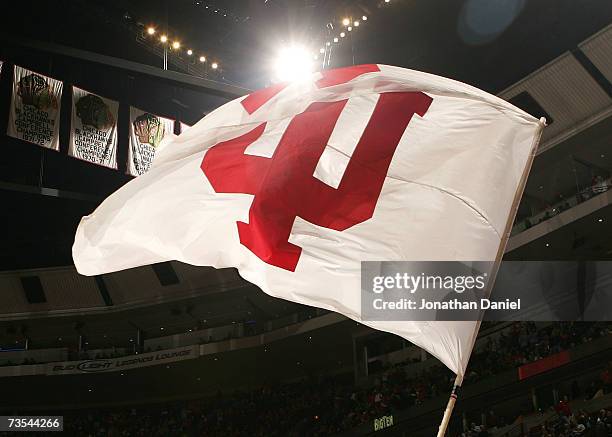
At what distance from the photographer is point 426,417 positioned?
23562 millimetres

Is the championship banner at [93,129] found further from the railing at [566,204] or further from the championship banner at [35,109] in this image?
the railing at [566,204]

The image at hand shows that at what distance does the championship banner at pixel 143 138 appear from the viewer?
18875mm

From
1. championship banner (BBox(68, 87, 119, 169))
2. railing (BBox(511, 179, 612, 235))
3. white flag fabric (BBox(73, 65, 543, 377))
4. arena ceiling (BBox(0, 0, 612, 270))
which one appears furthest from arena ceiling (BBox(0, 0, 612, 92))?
white flag fabric (BBox(73, 65, 543, 377))

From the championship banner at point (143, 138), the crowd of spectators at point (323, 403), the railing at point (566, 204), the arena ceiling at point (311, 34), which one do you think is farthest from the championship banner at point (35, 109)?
the railing at point (566, 204)

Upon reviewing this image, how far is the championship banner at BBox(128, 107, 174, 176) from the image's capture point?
18875 mm

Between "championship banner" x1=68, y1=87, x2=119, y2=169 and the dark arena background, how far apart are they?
30cm

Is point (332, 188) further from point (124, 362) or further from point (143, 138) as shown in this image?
point (124, 362)

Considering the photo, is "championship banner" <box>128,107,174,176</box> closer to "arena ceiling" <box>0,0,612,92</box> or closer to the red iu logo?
"arena ceiling" <box>0,0,612,92</box>

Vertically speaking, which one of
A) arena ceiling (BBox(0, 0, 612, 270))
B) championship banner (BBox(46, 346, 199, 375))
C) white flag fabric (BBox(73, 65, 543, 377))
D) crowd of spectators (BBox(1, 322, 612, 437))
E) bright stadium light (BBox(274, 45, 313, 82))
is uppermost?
arena ceiling (BBox(0, 0, 612, 270))

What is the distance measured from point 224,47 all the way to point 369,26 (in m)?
4.90

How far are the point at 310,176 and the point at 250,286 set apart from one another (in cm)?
2602

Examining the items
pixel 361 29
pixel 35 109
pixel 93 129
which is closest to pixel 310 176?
pixel 93 129

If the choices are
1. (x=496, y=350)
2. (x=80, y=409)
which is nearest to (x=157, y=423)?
(x=80, y=409)

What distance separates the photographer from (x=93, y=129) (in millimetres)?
18500
